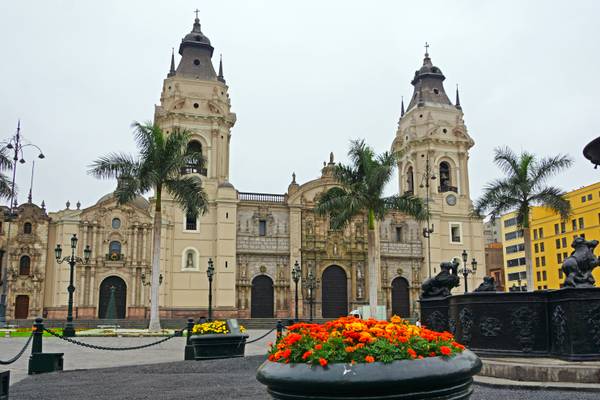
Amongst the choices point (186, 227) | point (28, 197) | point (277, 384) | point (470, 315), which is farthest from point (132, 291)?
point (277, 384)

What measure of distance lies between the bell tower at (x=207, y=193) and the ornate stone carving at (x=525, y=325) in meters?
33.8

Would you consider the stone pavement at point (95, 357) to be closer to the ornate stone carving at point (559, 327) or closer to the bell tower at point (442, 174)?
the ornate stone carving at point (559, 327)

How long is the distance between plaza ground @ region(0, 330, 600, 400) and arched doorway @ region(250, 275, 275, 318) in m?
29.0

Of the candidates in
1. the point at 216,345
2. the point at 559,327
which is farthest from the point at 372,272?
the point at 559,327

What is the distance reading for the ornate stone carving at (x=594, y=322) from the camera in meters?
8.98

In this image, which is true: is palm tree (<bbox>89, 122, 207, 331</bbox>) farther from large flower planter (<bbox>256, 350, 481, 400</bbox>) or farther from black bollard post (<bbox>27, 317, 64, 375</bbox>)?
large flower planter (<bbox>256, 350, 481, 400</bbox>)

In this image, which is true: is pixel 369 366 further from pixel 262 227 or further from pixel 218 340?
pixel 262 227

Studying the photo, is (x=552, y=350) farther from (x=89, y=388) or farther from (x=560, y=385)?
(x=89, y=388)

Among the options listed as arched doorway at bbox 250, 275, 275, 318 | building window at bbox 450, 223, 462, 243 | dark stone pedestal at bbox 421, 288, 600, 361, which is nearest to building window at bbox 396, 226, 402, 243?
building window at bbox 450, 223, 462, 243

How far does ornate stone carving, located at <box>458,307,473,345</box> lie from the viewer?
1057cm

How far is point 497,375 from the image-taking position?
916 cm

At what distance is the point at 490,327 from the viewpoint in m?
10.2

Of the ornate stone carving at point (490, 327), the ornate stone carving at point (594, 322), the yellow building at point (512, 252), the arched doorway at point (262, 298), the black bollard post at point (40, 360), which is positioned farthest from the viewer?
the yellow building at point (512, 252)

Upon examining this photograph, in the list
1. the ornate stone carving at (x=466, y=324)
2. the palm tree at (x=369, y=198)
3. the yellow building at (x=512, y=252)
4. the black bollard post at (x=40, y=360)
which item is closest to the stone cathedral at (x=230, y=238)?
the palm tree at (x=369, y=198)
